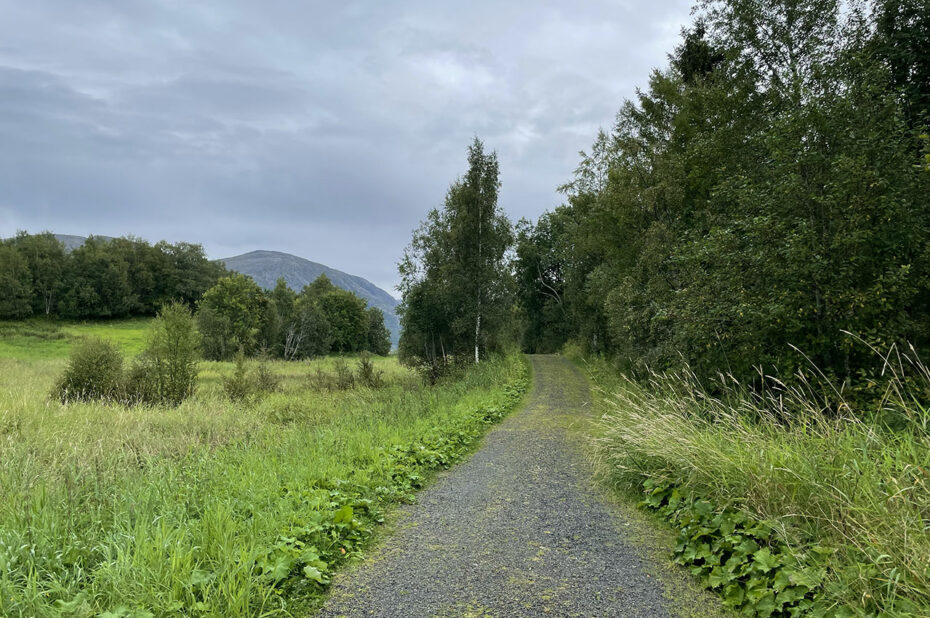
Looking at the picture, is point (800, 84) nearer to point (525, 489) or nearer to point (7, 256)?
point (525, 489)

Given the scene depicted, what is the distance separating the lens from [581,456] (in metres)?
6.93

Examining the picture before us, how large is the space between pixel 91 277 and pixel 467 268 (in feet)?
202

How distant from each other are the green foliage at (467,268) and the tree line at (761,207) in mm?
94

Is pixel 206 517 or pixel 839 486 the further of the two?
pixel 206 517

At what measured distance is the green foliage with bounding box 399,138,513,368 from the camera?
20281mm

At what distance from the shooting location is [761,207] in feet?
25.8

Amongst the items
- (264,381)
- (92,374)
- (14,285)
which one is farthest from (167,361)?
(14,285)

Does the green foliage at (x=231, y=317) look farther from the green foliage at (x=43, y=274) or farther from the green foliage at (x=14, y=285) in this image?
the green foliage at (x=43, y=274)

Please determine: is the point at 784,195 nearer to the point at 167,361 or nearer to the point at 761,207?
the point at 761,207

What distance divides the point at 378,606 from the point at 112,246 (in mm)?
83848

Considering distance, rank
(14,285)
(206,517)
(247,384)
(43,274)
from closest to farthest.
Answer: (206,517) < (247,384) < (14,285) < (43,274)

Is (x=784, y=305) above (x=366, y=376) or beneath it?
above

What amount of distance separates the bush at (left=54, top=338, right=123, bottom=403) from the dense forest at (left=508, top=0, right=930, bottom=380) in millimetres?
18453

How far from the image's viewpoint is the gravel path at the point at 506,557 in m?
2.92
